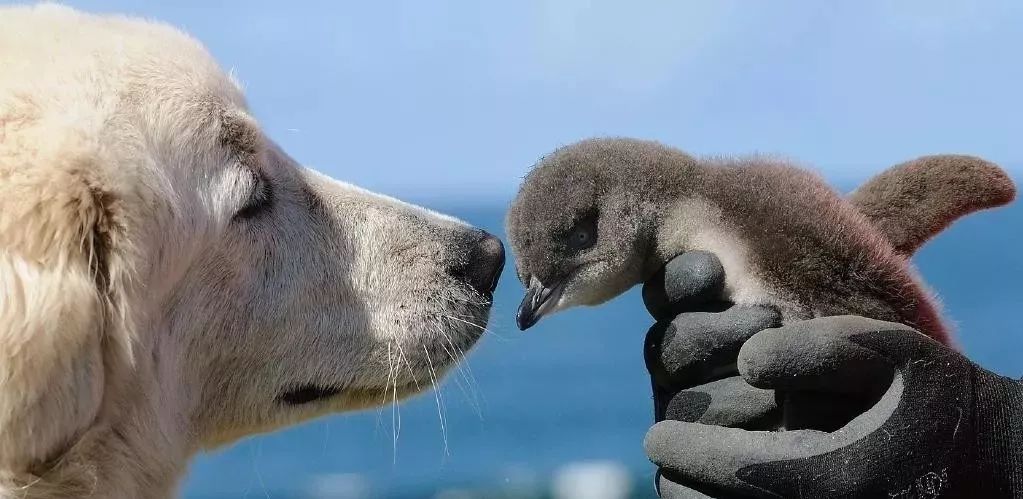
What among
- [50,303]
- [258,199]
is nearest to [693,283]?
[258,199]

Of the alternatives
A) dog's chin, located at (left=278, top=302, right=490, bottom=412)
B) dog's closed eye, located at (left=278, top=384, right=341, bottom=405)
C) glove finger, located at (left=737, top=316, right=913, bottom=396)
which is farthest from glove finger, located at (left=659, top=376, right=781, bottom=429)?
dog's closed eye, located at (left=278, top=384, right=341, bottom=405)

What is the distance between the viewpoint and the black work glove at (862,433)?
8.15ft

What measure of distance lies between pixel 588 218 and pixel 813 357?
2.83 feet

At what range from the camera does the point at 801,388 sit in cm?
258

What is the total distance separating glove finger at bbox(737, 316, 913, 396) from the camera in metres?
2.46

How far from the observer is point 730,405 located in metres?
2.70

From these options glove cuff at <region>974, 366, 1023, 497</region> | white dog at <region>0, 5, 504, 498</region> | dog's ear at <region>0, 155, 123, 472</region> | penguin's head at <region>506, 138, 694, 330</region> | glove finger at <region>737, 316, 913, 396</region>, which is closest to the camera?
dog's ear at <region>0, 155, 123, 472</region>

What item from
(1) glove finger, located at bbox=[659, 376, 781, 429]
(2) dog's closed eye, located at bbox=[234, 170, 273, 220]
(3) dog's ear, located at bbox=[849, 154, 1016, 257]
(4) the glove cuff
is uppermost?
(3) dog's ear, located at bbox=[849, 154, 1016, 257]

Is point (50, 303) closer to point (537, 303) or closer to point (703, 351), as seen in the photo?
point (537, 303)

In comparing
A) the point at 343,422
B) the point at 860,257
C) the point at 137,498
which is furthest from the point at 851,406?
the point at 343,422

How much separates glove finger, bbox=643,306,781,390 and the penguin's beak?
42cm

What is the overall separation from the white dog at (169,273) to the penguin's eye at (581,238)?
0.22 meters

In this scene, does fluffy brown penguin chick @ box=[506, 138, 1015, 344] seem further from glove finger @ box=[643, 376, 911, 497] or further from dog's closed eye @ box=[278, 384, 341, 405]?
dog's closed eye @ box=[278, 384, 341, 405]

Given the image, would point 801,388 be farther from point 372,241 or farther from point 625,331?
point 625,331
